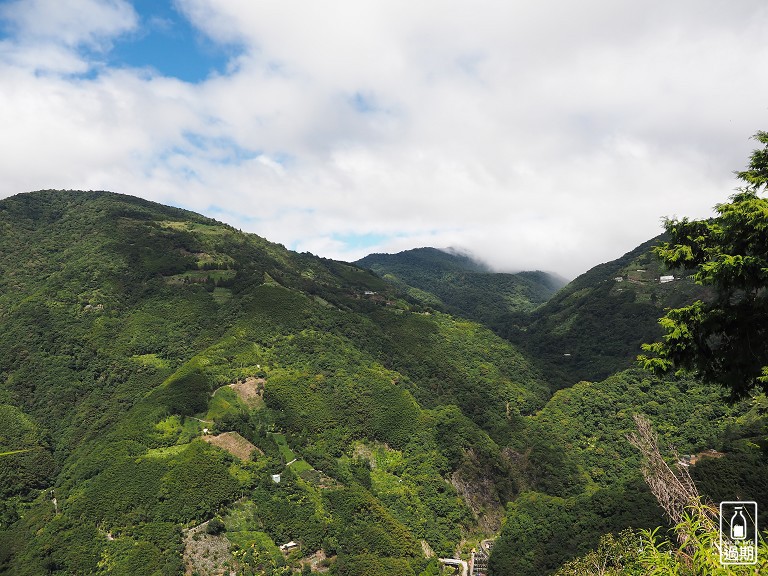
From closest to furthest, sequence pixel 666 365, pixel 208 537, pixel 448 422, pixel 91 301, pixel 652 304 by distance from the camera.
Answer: pixel 666 365, pixel 208 537, pixel 448 422, pixel 91 301, pixel 652 304

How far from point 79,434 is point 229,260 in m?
66.1

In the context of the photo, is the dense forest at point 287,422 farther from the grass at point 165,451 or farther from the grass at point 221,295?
the grass at point 221,295

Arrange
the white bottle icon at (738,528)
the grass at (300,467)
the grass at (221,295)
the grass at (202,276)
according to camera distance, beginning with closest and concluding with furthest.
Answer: the white bottle icon at (738,528)
the grass at (300,467)
the grass at (221,295)
the grass at (202,276)

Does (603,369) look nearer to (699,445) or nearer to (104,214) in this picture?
(699,445)

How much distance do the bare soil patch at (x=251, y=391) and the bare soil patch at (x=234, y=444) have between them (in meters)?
9.26

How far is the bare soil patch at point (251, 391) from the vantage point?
91.8 meters

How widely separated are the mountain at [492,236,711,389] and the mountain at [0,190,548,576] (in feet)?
76.7

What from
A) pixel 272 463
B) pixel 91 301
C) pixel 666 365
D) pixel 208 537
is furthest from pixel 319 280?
pixel 666 365

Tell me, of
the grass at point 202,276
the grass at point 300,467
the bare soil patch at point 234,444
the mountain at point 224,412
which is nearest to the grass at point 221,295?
the mountain at point 224,412

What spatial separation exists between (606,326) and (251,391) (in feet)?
406

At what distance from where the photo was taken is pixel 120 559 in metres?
59.6

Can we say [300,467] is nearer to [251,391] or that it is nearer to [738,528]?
[251,391]

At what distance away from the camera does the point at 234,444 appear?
80.7 m

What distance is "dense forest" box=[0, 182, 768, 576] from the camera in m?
65.8
